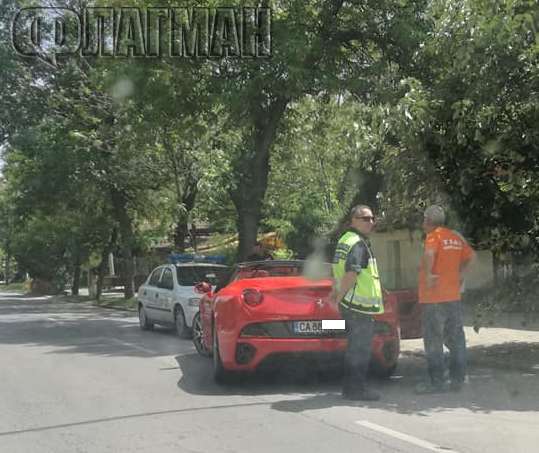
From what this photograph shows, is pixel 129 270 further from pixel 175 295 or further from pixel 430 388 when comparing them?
pixel 430 388

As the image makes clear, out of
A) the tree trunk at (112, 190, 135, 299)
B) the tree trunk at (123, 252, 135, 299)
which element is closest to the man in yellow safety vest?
the tree trunk at (112, 190, 135, 299)

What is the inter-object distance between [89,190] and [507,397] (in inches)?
887

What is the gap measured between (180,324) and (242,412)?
7038 mm

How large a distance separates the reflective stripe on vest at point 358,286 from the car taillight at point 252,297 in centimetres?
94

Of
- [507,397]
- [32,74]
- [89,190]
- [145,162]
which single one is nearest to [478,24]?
[507,397]

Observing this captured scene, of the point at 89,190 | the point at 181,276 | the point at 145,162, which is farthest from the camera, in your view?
the point at 89,190

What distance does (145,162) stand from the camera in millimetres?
24078

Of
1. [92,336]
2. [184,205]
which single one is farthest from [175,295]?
[184,205]

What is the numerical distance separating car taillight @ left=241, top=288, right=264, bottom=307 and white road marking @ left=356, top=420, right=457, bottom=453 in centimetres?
184

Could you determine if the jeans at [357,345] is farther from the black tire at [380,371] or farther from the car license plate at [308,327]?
the black tire at [380,371]

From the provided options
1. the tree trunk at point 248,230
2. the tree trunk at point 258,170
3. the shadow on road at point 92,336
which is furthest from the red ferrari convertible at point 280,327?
the tree trunk at point 248,230

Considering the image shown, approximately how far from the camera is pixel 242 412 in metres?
7.20

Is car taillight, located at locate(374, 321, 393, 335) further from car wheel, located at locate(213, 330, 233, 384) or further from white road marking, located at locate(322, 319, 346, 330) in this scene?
car wheel, located at locate(213, 330, 233, 384)

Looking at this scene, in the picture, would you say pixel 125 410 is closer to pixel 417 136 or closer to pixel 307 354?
pixel 307 354
